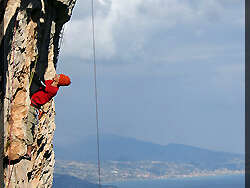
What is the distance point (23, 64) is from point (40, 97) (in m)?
1.68

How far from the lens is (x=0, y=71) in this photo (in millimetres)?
14875

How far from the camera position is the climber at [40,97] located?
18125 millimetres

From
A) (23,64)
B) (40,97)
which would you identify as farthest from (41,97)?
(23,64)

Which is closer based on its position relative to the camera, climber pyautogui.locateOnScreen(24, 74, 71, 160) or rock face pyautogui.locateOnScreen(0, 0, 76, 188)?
rock face pyautogui.locateOnScreen(0, 0, 76, 188)

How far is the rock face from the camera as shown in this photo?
15.1m

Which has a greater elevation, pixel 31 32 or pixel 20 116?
pixel 31 32

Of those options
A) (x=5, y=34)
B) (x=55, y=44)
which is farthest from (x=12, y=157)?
(x=55, y=44)

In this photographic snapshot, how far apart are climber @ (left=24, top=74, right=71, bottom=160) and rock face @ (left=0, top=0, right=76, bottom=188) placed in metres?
0.52

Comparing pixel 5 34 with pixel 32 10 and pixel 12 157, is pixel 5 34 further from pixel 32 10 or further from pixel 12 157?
pixel 12 157

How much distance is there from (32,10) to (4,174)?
16.3 feet

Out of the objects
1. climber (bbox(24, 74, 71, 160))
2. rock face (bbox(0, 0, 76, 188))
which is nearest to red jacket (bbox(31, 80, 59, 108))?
climber (bbox(24, 74, 71, 160))

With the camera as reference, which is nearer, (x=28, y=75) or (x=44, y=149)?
(x=28, y=75)

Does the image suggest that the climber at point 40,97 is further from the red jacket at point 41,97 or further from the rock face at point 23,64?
the rock face at point 23,64

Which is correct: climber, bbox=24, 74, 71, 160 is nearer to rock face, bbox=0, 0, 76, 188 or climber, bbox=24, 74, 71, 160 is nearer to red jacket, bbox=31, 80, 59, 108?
red jacket, bbox=31, 80, 59, 108
